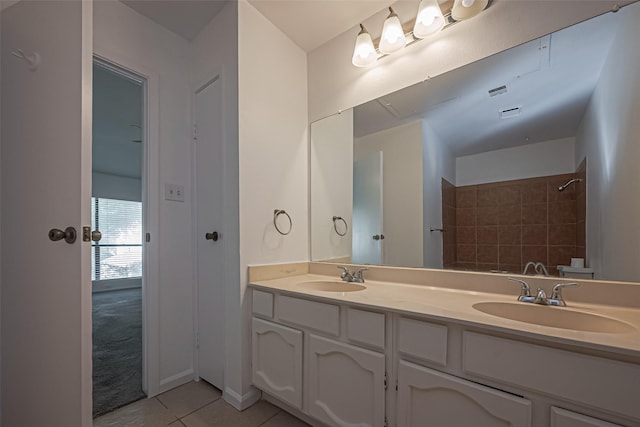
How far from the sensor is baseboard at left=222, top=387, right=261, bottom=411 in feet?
5.05

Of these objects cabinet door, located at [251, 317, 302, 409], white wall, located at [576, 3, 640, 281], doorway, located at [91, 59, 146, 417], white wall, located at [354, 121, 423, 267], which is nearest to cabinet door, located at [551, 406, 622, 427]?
white wall, located at [576, 3, 640, 281]

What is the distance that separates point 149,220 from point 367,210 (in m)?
1.39

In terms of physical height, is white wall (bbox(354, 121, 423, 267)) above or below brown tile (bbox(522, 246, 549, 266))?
above

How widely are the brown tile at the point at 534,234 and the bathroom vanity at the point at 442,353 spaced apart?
0.20 m

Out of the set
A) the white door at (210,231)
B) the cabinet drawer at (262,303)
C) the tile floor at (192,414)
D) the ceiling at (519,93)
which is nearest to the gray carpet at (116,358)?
the tile floor at (192,414)

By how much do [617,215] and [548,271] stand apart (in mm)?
319

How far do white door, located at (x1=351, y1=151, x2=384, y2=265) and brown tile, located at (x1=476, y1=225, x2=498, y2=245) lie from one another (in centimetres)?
54

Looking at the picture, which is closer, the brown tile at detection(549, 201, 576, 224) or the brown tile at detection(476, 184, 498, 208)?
the brown tile at detection(549, 201, 576, 224)

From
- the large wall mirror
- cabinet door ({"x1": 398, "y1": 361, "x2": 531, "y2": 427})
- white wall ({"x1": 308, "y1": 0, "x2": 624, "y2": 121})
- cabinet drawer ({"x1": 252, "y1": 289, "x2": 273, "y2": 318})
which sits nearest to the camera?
cabinet door ({"x1": 398, "y1": 361, "x2": 531, "y2": 427})

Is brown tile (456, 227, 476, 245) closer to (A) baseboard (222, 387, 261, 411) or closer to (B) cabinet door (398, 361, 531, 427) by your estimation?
(B) cabinet door (398, 361, 531, 427)

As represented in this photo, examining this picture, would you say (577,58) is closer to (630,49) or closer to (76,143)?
(630,49)

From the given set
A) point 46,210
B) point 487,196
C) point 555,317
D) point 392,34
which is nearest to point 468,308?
point 555,317

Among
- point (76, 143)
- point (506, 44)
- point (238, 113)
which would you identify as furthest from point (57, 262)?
point (506, 44)

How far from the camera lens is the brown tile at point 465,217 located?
142 cm
